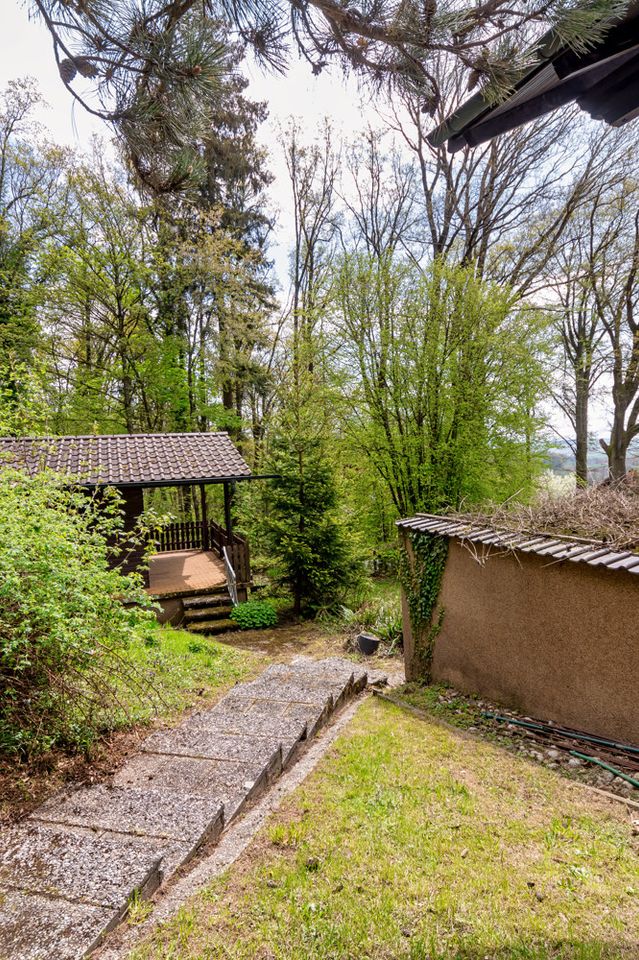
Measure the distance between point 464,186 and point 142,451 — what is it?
12403 mm

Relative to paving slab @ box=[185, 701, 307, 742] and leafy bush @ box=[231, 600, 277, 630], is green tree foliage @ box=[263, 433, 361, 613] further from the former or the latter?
paving slab @ box=[185, 701, 307, 742]

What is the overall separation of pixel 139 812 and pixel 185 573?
8.72 m

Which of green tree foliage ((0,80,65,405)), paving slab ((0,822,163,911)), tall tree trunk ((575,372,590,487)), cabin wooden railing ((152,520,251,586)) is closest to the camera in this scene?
paving slab ((0,822,163,911))

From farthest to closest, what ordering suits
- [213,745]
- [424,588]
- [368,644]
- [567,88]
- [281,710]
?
[368,644]
[424,588]
[281,710]
[213,745]
[567,88]

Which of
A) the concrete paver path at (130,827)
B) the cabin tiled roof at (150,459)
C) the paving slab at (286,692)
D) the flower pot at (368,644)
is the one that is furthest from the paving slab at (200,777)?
the cabin tiled roof at (150,459)

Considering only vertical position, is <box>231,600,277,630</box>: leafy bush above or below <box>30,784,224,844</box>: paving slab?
below

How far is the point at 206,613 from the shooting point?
386 inches

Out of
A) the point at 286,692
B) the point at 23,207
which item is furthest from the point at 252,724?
the point at 23,207

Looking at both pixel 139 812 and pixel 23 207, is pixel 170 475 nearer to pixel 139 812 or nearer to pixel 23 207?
pixel 139 812

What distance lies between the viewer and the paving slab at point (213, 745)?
3410mm

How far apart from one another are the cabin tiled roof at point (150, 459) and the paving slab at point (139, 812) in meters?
7.19

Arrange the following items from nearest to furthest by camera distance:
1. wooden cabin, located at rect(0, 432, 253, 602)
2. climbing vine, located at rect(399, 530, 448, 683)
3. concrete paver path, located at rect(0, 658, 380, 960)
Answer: concrete paver path, located at rect(0, 658, 380, 960)
climbing vine, located at rect(399, 530, 448, 683)
wooden cabin, located at rect(0, 432, 253, 602)

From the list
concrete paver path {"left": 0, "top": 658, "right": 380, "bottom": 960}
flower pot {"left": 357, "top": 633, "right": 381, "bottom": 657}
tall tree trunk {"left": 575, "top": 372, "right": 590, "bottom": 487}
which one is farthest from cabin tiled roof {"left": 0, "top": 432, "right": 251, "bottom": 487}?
tall tree trunk {"left": 575, "top": 372, "right": 590, "bottom": 487}

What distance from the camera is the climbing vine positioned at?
6246mm
